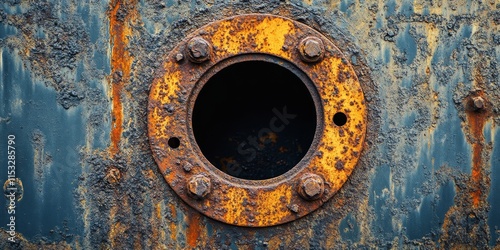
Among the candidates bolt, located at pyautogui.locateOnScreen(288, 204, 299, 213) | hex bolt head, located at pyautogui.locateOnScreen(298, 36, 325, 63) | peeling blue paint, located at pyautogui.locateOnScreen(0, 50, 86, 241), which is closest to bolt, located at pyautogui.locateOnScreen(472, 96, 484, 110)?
hex bolt head, located at pyautogui.locateOnScreen(298, 36, 325, 63)

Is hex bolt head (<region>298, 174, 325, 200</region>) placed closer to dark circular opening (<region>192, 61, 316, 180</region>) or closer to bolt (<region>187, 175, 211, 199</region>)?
bolt (<region>187, 175, 211, 199</region>)

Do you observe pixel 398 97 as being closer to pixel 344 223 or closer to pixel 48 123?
pixel 344 223

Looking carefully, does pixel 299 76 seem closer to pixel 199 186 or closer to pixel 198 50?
pixel 198 50

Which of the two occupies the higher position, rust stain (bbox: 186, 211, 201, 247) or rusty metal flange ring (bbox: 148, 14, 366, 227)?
rusty metal flange ring (bbox: 148, 14, 366, 227)

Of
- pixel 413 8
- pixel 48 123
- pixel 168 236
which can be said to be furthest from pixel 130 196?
pixel 413 8

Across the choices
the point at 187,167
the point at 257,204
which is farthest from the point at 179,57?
the point at 257,204

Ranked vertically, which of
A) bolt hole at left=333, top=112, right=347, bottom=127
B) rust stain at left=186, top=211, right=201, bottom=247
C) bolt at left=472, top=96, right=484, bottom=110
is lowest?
rust stain at left=186, top=211, right=201, bottom=247

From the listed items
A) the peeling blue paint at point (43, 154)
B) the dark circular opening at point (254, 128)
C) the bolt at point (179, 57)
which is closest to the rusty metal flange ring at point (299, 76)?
the bolt at point (179, 57)

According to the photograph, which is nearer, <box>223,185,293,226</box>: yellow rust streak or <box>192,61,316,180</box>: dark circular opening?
<box>223,185,293,226</box>: yellow rust streak
